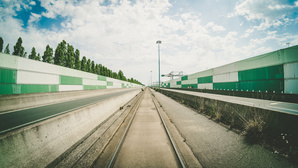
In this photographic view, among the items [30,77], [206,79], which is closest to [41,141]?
[30,77]

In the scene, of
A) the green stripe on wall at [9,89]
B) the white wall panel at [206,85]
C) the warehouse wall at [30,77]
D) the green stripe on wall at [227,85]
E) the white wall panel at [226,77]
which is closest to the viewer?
the green stripe on wall at [9,89]

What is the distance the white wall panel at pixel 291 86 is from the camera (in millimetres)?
11730

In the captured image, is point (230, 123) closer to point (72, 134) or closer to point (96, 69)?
point (72, 134)

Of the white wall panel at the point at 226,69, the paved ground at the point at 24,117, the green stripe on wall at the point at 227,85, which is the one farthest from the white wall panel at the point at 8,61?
the white wall panel at the point at 226,69

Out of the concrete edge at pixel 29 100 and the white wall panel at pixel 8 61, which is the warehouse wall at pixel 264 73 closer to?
the concrete edge at pixel 29 100

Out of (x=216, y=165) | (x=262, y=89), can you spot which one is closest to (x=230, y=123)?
(x=216, y=165)

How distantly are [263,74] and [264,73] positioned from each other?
0.55 feet

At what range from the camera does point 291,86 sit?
12141mm

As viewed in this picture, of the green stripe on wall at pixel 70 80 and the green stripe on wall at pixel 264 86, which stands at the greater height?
the green stripe on wall at pixel 70 80

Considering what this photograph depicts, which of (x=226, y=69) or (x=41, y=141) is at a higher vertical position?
(x=226, y=69)

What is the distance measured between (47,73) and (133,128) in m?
14.7

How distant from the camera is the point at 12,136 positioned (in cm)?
226

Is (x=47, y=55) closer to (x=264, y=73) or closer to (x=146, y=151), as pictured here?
(x=146, y=151)

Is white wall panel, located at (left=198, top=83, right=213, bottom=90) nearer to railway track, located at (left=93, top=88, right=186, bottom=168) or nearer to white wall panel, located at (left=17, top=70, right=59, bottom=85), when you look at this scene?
railway track, located at (left=93, top=88, right=186, bottom=168)
